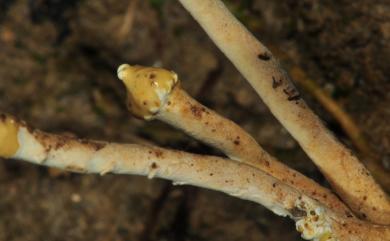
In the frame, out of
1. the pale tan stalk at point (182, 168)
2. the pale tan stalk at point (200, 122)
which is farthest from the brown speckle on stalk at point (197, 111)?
the pale tan stalk at point (182, 168)

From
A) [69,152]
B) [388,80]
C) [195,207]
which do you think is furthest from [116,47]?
[69,152]

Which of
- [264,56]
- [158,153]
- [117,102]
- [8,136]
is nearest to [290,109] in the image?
[264,56]

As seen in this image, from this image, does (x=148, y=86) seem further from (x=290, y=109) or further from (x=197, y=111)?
(x=290, y=109)

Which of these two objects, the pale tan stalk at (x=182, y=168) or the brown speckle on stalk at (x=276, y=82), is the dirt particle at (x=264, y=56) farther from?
the pale tan stalk at (x=182, y=168)

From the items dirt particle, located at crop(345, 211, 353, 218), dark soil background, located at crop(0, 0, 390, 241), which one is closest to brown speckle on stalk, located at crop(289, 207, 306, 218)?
dirt particle, located at crop(345, 211, 353, 218)

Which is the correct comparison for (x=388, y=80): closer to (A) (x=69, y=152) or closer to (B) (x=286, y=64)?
(B) (x=286, y=64)

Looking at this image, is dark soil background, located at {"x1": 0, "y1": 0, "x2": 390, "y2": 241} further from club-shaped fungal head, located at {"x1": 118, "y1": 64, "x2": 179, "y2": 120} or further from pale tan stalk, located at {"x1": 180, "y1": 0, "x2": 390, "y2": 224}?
club-shaped fungal head, located at {"x1": 118, "y1": 64, "x2": 179, "y2": 120}
